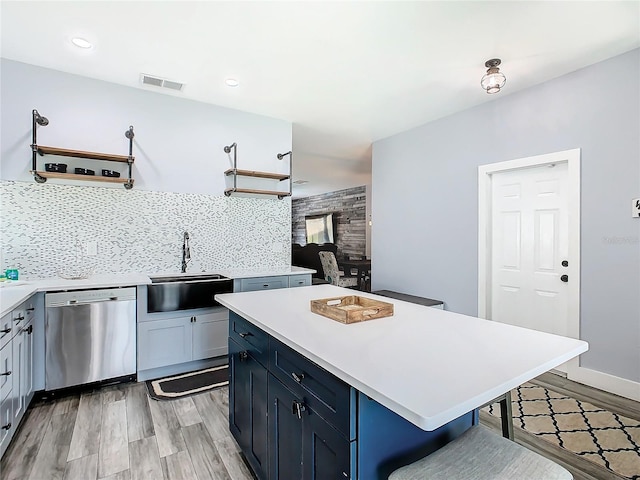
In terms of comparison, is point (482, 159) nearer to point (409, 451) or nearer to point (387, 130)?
point (387, 130)

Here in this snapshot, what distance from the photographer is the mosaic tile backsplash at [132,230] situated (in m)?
2.81

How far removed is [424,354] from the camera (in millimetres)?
1083

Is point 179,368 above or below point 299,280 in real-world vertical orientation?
below

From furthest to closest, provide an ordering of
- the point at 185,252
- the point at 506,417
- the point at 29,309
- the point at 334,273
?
the point at 334,273 → the point at 185,252 → the point at 29,309 → the point at 506,417

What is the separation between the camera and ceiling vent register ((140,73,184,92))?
3.02 m

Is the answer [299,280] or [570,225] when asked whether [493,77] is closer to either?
[570,225]

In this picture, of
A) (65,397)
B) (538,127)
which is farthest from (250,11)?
(65,397)

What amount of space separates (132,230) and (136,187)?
1.41 feet

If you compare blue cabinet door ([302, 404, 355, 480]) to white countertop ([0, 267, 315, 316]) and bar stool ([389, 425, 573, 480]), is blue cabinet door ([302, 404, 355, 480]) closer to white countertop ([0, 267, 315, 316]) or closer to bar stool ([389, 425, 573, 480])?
bar stool ([389, 425, 573, 480])

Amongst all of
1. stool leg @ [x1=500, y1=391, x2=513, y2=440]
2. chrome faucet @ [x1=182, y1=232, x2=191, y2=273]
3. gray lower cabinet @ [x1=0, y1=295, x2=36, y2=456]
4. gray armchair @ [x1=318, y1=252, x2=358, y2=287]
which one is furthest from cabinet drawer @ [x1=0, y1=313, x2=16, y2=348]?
gray armchair @ [x1=318, y1=252, x2=358, y2=287]

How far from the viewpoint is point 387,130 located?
456cm

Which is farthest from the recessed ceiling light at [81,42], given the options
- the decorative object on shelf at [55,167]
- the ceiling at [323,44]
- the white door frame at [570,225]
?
the white door frame at [570,225]

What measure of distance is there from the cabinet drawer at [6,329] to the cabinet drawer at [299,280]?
2228 mm

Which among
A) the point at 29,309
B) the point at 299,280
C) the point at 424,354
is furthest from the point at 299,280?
the point at 424,354
